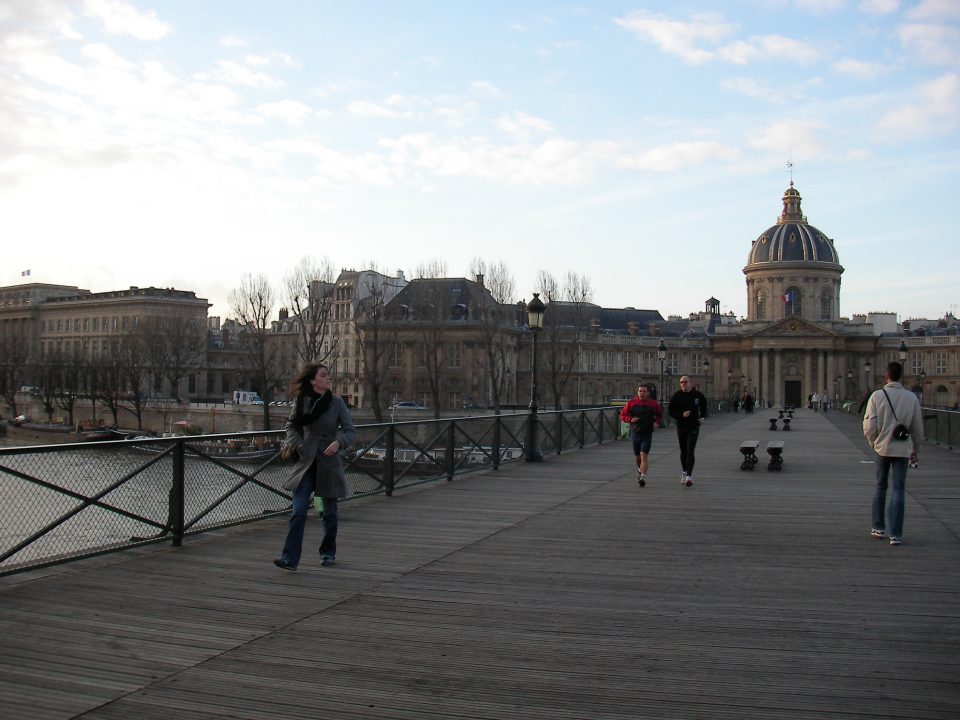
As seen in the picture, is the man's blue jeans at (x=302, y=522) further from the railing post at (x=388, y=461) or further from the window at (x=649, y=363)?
the window at (x=649, y=363)

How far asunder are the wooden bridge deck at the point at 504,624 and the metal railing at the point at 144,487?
0.30m

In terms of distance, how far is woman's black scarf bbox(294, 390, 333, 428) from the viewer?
29.9 ft

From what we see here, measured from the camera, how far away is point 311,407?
9148 mm

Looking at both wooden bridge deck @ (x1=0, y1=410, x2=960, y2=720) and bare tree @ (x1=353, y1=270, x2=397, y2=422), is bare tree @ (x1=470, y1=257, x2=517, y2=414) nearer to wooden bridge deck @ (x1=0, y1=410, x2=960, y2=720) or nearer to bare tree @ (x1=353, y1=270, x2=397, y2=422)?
bare tree @ (x1=353, y1=270, x2=397, y2=422)

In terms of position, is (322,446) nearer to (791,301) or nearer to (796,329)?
(796,329)

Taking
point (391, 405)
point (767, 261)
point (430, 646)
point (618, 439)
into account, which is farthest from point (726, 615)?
point (767, 261)

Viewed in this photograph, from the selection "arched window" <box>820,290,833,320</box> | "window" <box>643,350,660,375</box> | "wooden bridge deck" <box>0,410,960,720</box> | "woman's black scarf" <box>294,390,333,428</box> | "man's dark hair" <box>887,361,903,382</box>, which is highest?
"arched window" <box>820,290,833,320</box>

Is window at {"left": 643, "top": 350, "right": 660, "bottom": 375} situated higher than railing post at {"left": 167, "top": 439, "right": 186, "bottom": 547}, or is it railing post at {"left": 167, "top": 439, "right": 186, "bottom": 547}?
window at {"left": 643, "top": 350, "right": 660, "bottom": 375}

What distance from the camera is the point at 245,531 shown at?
440 inches

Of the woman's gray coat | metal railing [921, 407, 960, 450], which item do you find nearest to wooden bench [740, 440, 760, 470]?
metal railing [921, 407, 960, 450]

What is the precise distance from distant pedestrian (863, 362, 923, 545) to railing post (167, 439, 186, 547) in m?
7.45

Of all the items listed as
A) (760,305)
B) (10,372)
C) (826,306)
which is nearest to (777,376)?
(760,305)

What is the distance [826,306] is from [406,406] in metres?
61.8

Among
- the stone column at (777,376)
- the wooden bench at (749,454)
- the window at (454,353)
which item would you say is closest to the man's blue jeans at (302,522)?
the wooden bench at (749,454)
